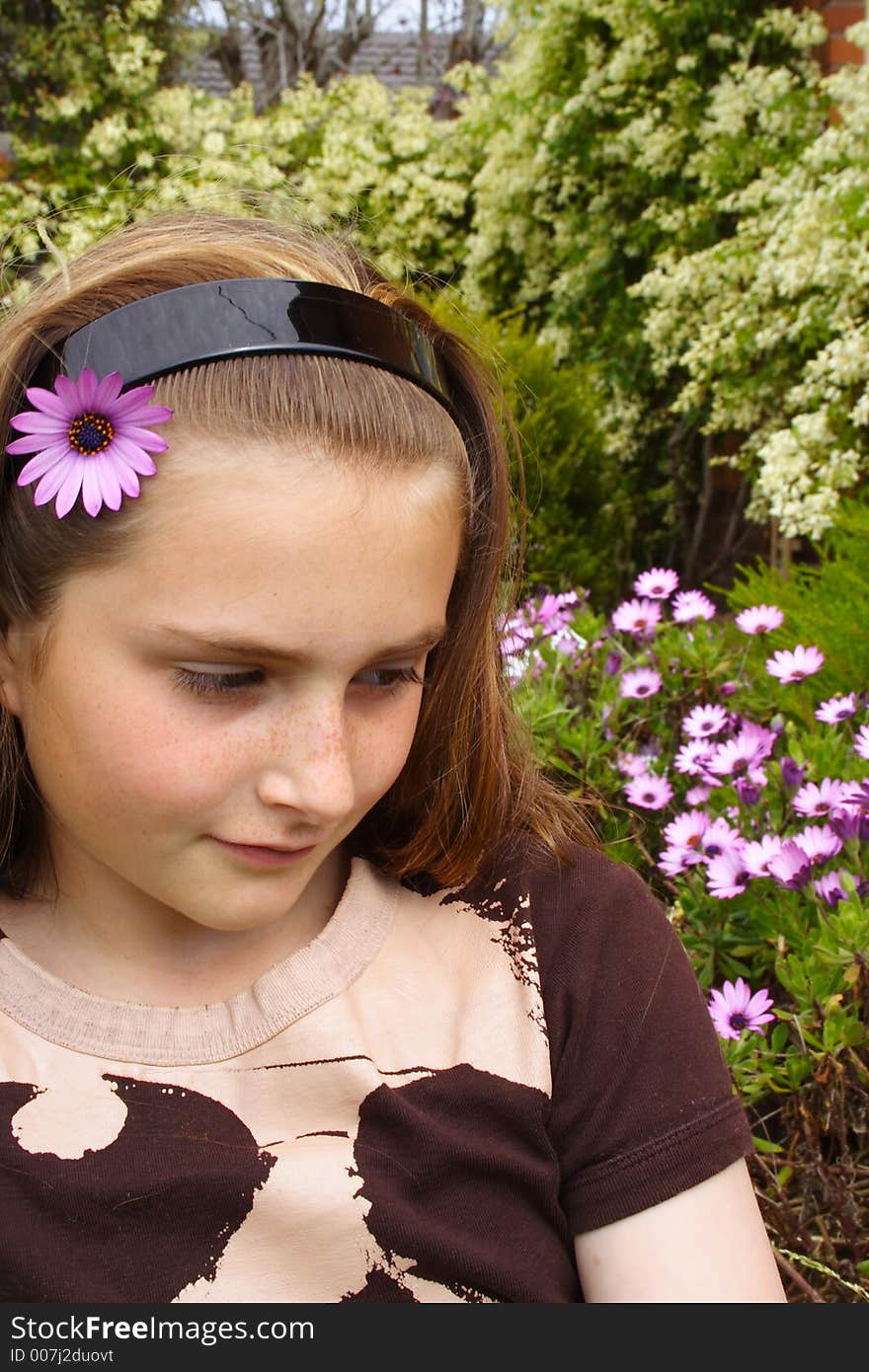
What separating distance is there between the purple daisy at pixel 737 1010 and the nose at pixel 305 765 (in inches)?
25.8

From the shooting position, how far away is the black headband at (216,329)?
103 cm

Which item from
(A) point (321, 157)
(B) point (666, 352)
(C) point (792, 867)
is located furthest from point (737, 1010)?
(A) point (321, 157)

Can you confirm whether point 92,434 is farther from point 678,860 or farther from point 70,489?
point 678,860

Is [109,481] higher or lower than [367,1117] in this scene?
higher

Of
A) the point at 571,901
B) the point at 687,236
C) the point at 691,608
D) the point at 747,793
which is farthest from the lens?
the point at 687,236

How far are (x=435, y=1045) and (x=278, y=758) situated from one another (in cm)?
34

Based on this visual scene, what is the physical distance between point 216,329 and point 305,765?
14.6 inches

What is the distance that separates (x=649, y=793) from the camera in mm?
1901

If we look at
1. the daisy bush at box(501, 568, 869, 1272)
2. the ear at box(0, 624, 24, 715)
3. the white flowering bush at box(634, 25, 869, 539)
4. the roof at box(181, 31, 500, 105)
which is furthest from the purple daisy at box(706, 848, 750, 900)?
the roof at box(181, 31, 500, 105)

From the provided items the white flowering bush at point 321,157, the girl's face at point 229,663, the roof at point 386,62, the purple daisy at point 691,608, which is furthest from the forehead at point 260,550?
the roof at point 386,62

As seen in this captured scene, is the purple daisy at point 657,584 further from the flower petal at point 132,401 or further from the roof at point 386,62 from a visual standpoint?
the roof at point 386,62

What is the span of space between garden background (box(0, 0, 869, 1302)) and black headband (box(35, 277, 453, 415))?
0.51 feet

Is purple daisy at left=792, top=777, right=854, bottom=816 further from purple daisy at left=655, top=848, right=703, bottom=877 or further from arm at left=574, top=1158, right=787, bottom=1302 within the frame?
arm at left=574, top=1158, right=787, bottom=1302

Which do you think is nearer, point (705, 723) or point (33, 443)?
point (33, 443)
